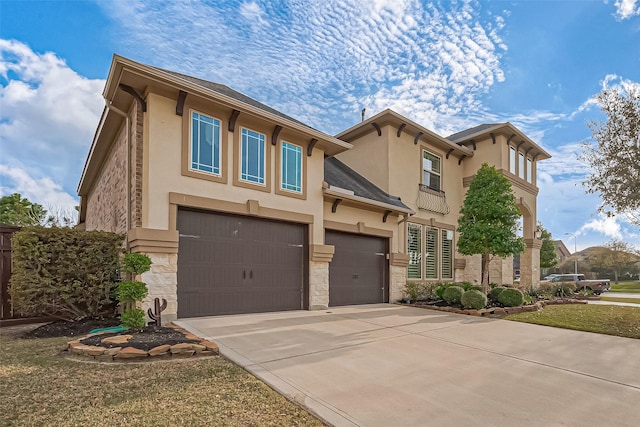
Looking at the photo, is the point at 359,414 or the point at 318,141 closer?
the point at 359,414

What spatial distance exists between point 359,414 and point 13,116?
1657cm

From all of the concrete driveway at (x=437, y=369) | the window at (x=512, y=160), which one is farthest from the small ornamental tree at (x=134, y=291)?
the window at (x=512, y=160)

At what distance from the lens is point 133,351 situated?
5.07 meters

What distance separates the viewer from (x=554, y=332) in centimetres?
816

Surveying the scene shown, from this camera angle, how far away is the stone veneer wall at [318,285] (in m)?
10.5

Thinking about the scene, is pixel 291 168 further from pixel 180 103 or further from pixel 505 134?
pixel 505 134

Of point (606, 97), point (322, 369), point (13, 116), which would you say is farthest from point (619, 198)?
point (13, 116)

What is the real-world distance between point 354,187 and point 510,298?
21.1 ft

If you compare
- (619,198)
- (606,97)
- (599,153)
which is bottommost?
(619,198)

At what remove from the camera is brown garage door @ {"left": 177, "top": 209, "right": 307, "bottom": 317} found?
8.26m

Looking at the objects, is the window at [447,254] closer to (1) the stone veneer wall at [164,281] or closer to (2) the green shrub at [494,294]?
(2) the green shrub at [494,294]

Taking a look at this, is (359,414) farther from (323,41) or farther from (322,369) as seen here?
(323,41)

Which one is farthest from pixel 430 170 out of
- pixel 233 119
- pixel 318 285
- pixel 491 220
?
pixel 233 119

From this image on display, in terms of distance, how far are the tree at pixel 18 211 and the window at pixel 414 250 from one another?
25.9m
